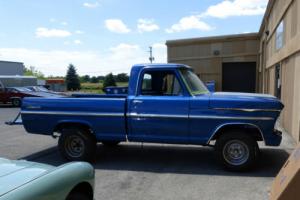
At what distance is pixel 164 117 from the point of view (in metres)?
7.04

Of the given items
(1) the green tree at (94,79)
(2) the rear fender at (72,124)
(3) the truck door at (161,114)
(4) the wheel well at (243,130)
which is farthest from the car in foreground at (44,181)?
(1) the green tree at (94,79)

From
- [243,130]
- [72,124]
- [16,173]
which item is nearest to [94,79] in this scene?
[72,124]

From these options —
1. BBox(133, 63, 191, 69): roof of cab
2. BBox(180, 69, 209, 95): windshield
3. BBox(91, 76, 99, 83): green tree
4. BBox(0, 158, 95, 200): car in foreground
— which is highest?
BBox(133, 63, 191, 69): roof of cab

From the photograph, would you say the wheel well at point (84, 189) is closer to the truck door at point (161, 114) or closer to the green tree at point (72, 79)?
the truck door at point (161, 114)

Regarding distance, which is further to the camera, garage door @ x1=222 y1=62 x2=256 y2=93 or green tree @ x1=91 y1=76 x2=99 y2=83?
green tree @ x1=91 y1=76 x2=99 y2=83

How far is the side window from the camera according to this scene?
7.37 m

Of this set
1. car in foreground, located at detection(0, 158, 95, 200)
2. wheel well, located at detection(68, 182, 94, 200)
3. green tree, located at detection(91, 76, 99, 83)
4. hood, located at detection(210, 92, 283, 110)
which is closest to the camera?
car in foreground, located at detection(0, 158, 95, 200)

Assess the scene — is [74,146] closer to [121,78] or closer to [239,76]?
[239,76]

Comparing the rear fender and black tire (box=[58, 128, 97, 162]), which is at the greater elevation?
the rear fender

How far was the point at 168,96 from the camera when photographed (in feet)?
23.6

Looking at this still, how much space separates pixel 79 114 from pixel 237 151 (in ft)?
10.7

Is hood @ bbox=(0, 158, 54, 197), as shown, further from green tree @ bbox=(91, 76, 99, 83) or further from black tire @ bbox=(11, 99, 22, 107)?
green tree @ bbox=(91, 76, 99, 83)

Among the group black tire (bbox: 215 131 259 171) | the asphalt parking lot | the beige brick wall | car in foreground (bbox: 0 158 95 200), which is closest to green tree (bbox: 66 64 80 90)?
the beige brick wall

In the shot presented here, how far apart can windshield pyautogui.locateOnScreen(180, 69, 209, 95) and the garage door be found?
2211 cm
